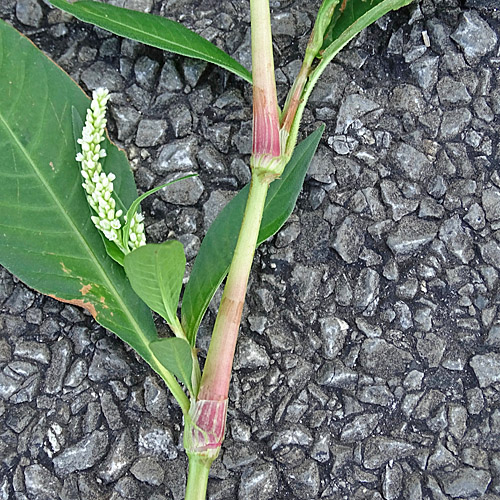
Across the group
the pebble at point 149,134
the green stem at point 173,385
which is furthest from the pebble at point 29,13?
the green stem at point 173,385

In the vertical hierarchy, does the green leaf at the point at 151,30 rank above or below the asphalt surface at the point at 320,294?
above

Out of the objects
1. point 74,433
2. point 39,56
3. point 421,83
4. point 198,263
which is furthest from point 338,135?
point 74,433

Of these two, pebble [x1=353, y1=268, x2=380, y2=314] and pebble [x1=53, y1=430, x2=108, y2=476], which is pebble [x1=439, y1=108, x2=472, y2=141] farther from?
pebble [x1=53, y1=430, x2=108, y2=476]

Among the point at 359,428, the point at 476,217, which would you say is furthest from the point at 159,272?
the point at 476,217

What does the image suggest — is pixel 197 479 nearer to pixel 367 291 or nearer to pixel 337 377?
pixel 337 377

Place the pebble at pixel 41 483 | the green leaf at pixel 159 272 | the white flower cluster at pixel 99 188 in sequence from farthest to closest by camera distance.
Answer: the pebble at pixel 41 483, the white flower cluster at pixel 99 188, the green leaf at pixel 159 272

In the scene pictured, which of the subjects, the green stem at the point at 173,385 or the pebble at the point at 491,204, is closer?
the green stem at the point at 173,385

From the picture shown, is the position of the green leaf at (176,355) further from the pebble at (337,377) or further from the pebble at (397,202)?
the pebble at (397,202)

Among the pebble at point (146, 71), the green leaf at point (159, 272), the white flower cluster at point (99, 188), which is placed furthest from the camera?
the pebble at point (146, 71)
